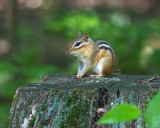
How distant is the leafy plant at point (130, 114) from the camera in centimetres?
146

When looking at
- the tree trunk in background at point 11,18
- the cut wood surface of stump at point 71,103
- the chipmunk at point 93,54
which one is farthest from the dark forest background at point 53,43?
the cut wood surface of stump at point 71,103

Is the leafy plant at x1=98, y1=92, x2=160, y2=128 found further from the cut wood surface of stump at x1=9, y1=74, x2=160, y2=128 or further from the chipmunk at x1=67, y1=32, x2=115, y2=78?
the chipmunk at x1=67, y1=32, x2=115, y2=78

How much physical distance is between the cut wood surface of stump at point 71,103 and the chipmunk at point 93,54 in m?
1.02

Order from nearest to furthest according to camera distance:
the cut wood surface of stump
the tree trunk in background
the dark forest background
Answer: the cut wood surface of stump, the dark forest background, the tree trunk in background

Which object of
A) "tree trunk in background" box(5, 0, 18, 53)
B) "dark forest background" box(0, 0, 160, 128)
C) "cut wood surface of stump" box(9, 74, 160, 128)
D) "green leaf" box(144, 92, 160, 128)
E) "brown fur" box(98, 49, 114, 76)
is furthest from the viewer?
"tree trunk in background" box(5, 0, 18, 53)

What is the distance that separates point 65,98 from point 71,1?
39.6ft

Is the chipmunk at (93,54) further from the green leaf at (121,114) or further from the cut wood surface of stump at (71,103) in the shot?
the green leaf at (121,114)

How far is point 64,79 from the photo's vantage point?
12.8 feet

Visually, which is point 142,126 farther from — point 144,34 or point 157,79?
point 144,34

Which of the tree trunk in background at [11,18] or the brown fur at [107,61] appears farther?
the tree trunk in background at [11,18]

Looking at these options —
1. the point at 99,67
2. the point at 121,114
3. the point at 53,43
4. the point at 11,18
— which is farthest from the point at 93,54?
the point at 53,43

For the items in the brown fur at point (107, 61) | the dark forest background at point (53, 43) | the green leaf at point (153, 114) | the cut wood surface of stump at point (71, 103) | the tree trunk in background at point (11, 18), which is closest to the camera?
the green leaf at point (153, 114)

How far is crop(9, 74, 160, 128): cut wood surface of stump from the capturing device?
10.2 ft

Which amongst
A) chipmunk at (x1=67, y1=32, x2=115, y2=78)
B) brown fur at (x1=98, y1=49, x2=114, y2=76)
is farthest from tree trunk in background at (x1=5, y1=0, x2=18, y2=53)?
brown fur at (x1=98, y1=49, x2=114, y2=76)
